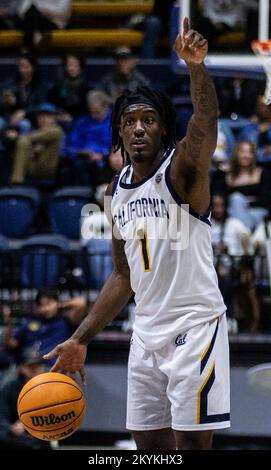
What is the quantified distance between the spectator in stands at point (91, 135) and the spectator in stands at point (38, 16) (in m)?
2.73

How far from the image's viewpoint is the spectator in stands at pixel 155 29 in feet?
49.4

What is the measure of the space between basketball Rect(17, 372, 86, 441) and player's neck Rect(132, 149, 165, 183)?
42.7 inches

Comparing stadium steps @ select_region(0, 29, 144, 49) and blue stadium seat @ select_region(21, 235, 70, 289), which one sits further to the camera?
stadium steps @ select_region(0, 29, 144, 49)

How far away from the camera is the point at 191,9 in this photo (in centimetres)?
986

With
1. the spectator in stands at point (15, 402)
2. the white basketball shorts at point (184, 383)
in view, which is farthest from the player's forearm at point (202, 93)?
Result: the spectator in stands at point (15, 402)

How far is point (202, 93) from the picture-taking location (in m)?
4.97

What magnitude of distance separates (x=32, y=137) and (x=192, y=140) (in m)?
7.69

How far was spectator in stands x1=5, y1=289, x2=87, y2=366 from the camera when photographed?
32.0 ft

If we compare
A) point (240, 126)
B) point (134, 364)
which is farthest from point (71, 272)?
point (134, 364)

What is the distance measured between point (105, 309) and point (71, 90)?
844 centimetres

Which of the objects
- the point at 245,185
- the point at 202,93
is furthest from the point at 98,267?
the point at 202,93

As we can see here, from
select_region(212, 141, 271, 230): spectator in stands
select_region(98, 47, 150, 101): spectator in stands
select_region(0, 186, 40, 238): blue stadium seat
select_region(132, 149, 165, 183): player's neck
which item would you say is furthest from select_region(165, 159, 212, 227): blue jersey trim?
select_region(98, 47, 150, 101): spectator in stands

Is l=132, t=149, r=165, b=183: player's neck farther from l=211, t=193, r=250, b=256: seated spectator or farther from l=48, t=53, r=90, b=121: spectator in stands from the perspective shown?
l=48, t=53, r=90, b=121: spectator in stands

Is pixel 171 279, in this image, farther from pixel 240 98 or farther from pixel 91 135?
pixel 240 98
